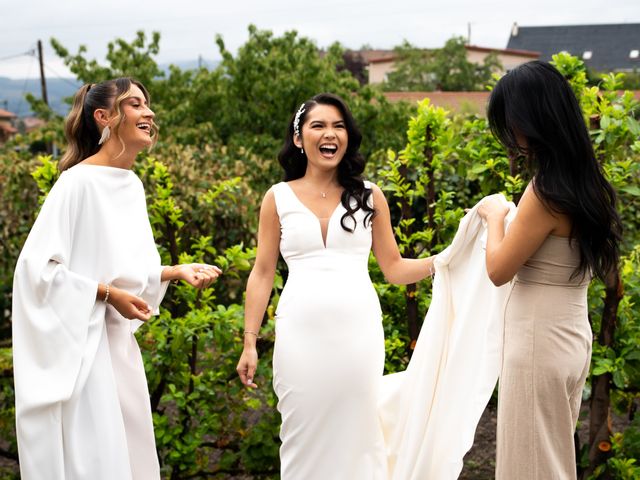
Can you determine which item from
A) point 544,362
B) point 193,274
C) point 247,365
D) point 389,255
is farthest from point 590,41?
point 544,362

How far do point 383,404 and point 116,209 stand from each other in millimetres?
1516

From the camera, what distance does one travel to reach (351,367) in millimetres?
3697

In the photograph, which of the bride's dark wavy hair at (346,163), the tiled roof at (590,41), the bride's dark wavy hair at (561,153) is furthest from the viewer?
the tiled roof at (590,41)

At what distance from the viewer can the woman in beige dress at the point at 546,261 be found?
9.82 feet

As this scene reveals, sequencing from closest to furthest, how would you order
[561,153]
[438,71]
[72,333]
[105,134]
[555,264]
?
1. [561,153]
2. [555,264]
3. [72,333]
4. [105,134]
5. [438,71]

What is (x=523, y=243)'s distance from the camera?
3033mm

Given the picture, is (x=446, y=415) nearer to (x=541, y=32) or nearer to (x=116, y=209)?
(x=116, y=209)

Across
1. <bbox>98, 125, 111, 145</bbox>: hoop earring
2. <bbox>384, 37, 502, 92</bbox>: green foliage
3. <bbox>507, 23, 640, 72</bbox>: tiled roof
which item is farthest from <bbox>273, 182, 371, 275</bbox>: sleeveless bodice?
<bbox>507, 23, 640, 72</bbox>: tiled roof

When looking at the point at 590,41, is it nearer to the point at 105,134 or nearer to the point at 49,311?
the point at 105,134

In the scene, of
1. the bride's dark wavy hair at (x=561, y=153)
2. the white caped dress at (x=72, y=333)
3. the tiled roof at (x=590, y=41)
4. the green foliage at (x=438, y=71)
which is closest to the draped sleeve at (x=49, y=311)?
the white caped dress at (x=72, y=333)

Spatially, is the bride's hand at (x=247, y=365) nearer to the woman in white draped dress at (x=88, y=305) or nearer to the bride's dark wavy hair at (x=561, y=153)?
the woman in white draped dress at (x=88, y=305)

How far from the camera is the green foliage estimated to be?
5884 centimetres

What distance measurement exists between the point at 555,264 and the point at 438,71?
5826cm

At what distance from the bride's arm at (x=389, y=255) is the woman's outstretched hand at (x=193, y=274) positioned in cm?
79
